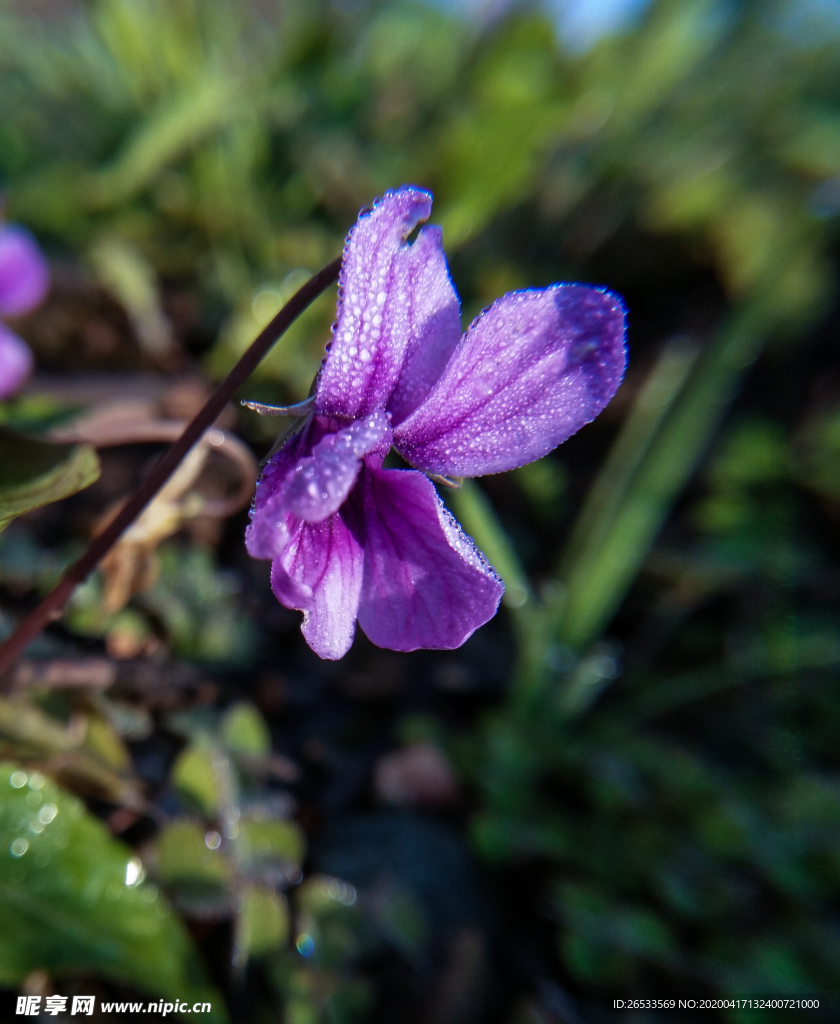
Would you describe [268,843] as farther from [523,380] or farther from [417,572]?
[523,380]

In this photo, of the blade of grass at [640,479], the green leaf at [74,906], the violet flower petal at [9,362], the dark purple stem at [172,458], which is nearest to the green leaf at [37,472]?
the dark purple stem at [172,458]

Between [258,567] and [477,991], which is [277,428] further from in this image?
[477,991]

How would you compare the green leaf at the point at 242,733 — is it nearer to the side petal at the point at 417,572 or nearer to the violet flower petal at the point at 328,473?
the side petal at the point at 417,572

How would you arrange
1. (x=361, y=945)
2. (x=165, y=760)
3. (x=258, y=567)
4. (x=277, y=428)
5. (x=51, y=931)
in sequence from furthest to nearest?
(x=277, y=428) < (x=258, y=567) < (x=165, y=760) < (x=361, y=945) < (x=51, y=931)

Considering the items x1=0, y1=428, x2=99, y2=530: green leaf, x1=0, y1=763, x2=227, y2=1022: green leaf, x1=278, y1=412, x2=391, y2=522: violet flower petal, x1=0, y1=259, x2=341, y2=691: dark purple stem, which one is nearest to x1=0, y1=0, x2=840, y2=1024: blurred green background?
x1=0, y1=763, x2=227, y2=1022: green leaf

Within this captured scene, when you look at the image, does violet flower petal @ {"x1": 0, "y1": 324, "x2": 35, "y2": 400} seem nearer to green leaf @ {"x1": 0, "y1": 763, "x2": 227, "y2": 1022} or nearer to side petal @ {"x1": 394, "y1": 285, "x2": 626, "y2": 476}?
green leaf @ {"x1": 0, "y1": 763, "x2": 227, "y2": 1022}

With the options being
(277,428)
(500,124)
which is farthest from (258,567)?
(500,124)
